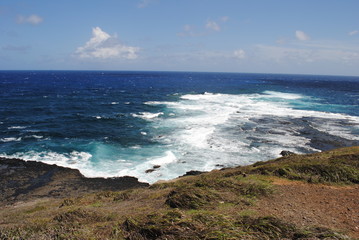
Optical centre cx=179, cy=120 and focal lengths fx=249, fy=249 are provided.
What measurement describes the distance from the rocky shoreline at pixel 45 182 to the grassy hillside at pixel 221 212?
549 centimetres

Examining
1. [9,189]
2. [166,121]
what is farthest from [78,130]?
[9,189]

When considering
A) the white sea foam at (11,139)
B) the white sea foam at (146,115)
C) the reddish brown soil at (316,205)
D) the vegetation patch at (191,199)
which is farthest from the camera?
the white sea foam at (146,115)

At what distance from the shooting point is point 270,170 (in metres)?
15.7

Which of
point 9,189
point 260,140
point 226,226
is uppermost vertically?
point 226,226

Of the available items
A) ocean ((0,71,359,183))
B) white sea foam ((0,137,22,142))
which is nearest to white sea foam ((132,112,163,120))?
ocean ((0,71,359,183))

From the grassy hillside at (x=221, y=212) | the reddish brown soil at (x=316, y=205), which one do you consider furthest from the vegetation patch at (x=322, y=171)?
the reddish brown soil at (x=316, y=205)

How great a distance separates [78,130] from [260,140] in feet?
86.9

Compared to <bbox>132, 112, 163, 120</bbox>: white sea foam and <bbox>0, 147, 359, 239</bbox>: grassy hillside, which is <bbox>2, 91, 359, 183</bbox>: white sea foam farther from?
<bbox>0, 147, 359, 239</bbox>: grassy hillside

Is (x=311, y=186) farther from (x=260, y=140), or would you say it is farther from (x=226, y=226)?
(x=260, y=140)

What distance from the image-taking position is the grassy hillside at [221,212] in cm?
797

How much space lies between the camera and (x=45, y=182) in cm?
2238

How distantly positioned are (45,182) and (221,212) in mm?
18708

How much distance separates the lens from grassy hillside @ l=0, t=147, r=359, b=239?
797cm

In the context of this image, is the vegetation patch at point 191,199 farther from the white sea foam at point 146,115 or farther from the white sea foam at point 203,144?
the white sea foam at point 146,115
